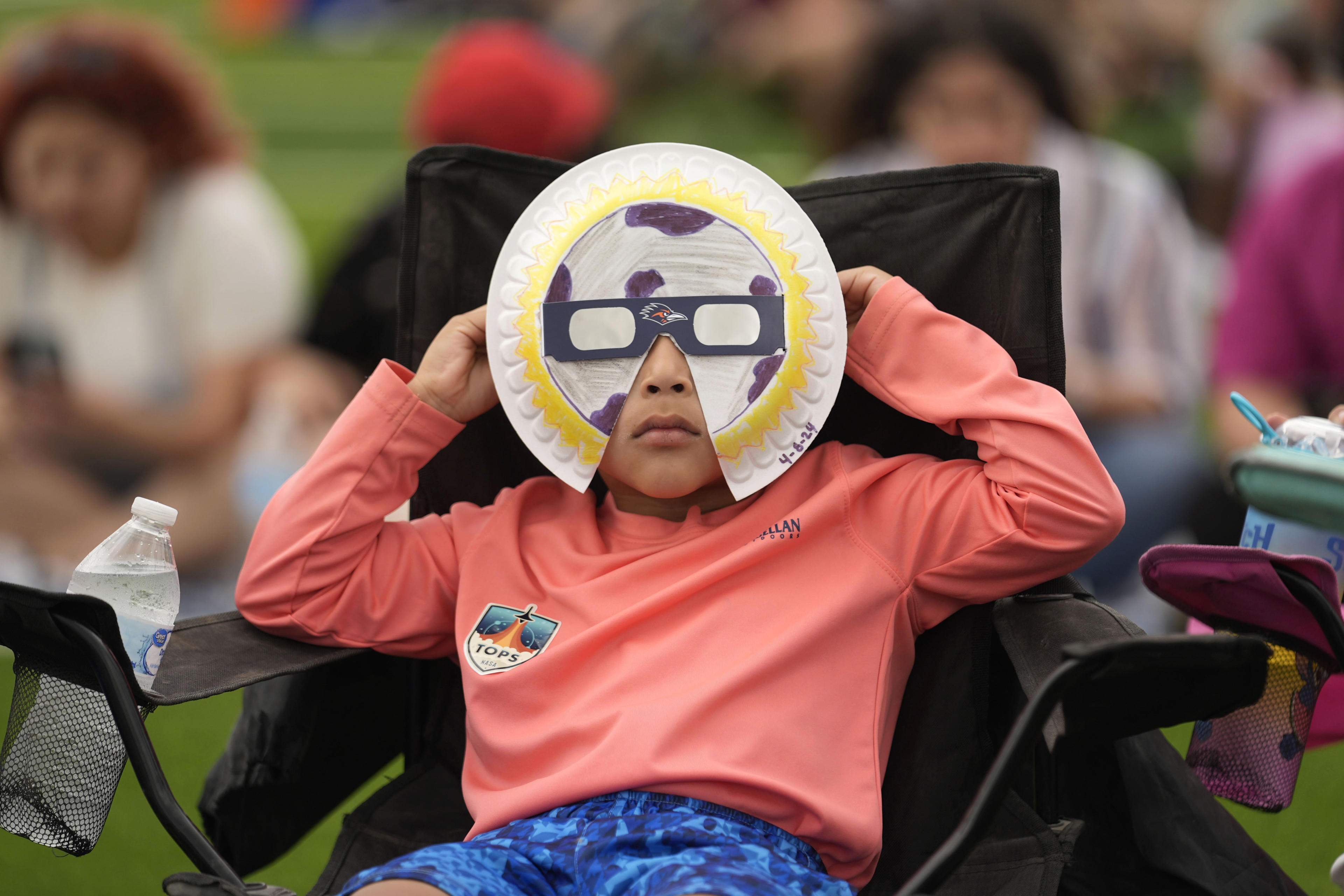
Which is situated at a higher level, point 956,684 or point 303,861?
point 956,684

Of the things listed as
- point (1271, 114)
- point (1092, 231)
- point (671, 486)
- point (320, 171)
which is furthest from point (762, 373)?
point (320, 171)

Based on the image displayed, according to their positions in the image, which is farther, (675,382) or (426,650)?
(426,650)

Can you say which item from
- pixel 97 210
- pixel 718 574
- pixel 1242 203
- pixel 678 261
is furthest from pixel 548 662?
pixel 1242 203

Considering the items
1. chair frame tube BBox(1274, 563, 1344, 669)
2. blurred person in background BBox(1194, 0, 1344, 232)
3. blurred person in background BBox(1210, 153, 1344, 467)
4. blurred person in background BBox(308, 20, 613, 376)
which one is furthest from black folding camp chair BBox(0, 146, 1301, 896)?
blurred person in background BBox(1194, 0, 1344, 232)

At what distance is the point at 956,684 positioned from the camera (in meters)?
1.96

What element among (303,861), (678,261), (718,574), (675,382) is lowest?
(303,861)

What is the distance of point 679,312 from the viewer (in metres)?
1.82

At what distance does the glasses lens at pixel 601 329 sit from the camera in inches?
71.9

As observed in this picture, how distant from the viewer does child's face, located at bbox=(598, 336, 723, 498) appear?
1828 millimetres

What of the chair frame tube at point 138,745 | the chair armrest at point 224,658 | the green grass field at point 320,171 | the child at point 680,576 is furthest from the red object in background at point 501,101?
the chair frame tube at point 138,745

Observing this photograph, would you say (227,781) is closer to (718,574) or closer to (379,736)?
(379,736)

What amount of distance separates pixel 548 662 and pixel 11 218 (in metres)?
2.89

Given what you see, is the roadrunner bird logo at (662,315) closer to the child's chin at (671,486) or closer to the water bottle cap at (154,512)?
the child's chin at (671,486)

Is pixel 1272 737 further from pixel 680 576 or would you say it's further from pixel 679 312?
pixel 679 312
